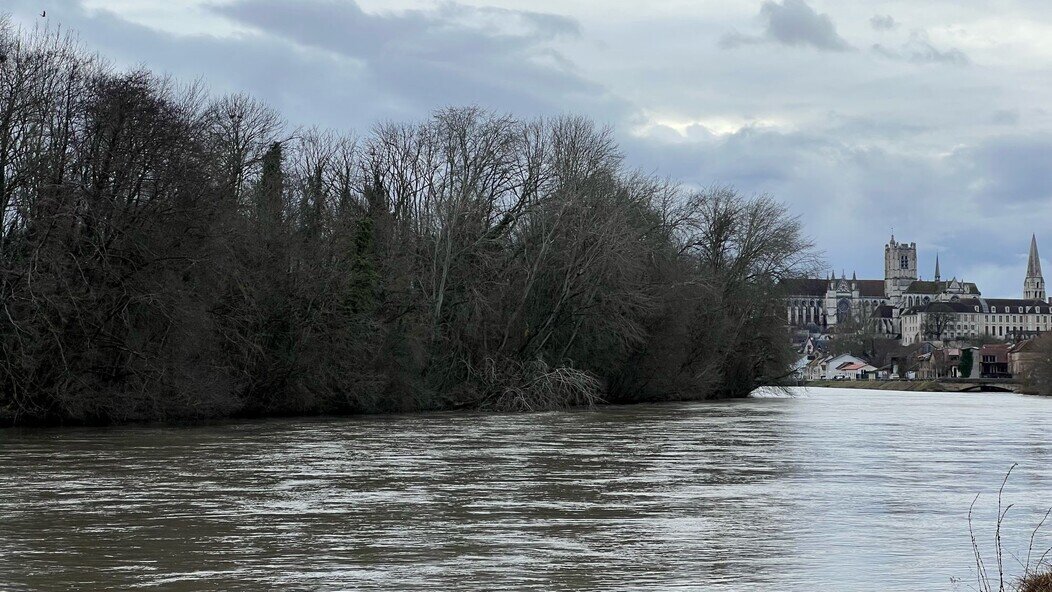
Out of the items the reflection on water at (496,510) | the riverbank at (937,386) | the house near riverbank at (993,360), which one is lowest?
the reflection on water at (496,510)

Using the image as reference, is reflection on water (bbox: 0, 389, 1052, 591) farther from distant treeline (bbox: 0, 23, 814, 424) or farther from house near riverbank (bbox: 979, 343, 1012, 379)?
house near riverbank (bbox: 979, 343, 1012, 379)

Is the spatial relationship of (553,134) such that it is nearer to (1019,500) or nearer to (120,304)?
(120,304)

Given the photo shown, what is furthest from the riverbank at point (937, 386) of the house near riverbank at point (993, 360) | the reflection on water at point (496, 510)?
the reflection on water at point (496, 510)

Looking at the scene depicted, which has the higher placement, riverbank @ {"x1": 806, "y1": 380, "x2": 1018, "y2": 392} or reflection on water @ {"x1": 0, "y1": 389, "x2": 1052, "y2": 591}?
riverbank @ {"x1": 806, "y1": 380, "x2": 1018, "y2": 392}

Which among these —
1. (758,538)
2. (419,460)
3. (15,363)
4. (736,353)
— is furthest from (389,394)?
(758,538)

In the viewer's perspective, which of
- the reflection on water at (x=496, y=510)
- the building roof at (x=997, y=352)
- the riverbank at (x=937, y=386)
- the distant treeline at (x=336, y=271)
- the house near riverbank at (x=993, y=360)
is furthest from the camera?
the building roof at (x=997, y=352)

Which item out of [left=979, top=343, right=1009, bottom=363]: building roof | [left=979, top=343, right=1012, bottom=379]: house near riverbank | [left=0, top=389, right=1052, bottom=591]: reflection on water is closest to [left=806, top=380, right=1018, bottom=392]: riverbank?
[left=979, top=343, right=1012, bottom=379]: house near riverbank

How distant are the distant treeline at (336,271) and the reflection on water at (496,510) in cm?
501

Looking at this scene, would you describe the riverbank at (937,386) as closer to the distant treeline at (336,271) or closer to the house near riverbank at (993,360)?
the house near riverbank at (993,360)

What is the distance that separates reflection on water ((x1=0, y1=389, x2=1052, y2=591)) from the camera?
528 inches

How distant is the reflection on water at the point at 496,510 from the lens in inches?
528

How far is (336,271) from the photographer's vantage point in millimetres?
49406

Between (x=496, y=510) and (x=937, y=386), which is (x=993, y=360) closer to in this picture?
(x=937, y=386)

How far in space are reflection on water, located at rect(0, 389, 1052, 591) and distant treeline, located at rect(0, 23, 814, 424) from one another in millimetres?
5012
